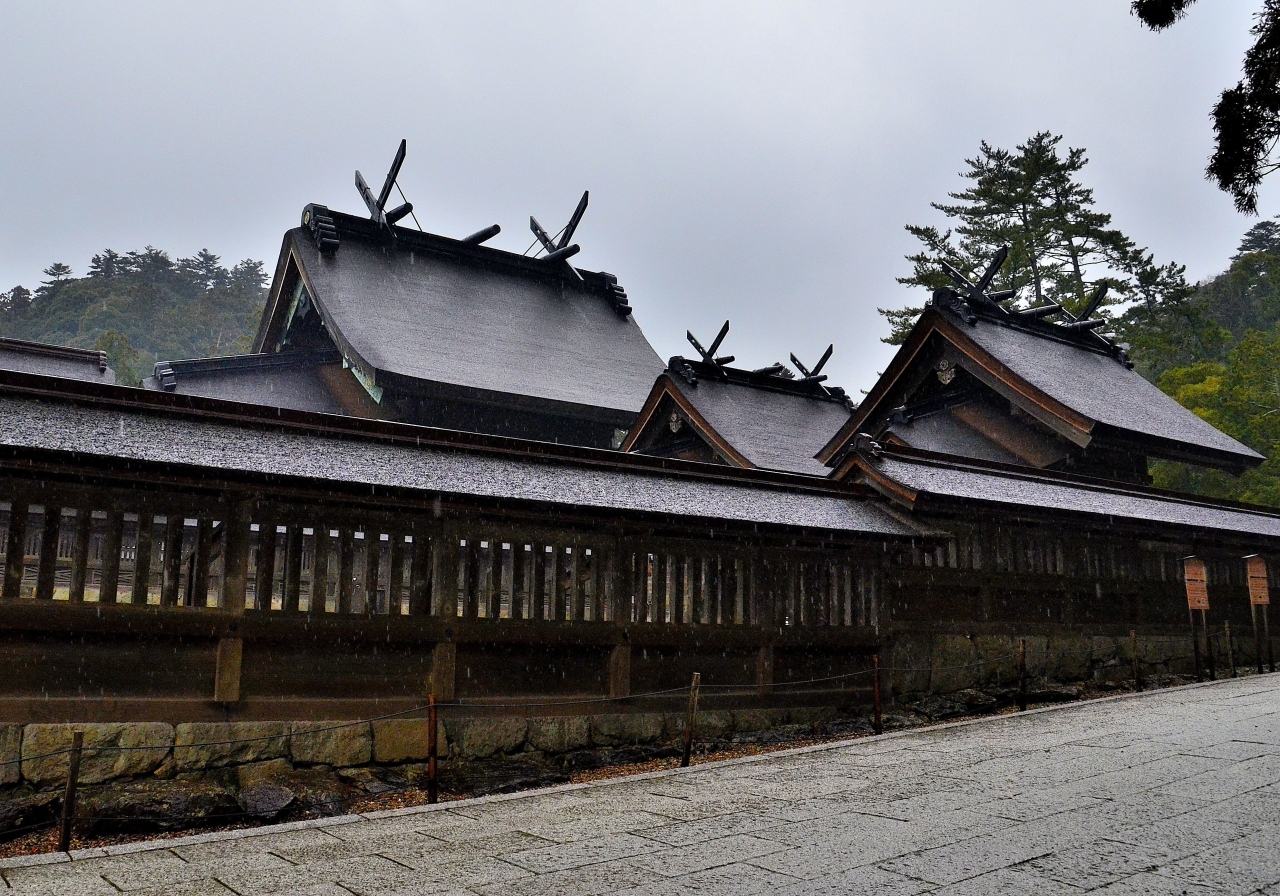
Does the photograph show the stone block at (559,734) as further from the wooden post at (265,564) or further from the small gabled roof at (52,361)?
the small gabled roof at (52,361)

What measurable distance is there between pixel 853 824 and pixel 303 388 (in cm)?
1949

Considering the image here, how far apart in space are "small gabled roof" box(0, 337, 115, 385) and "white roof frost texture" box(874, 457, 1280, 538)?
1529cm

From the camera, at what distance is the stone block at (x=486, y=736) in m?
10.6

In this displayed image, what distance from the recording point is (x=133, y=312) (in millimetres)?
71812

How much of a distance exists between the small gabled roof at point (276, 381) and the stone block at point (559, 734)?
1256 centimetres

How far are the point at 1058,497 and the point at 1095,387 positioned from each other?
6212 mm

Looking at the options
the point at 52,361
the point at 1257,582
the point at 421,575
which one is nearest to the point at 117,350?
the point at 52,361

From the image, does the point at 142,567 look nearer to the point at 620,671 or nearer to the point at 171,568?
the point at 171,568

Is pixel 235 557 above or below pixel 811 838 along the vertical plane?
above

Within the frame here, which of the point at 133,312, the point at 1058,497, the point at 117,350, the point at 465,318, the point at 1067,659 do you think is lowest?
the point at 1067,659

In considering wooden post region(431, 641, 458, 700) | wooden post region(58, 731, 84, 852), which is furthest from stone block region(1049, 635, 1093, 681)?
wooden post region(58, 731, 84, 852)

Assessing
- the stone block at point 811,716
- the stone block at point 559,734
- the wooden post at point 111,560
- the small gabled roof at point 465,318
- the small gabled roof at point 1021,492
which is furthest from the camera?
the small gabled roof at point 465,318

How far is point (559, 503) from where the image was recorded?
11156mm

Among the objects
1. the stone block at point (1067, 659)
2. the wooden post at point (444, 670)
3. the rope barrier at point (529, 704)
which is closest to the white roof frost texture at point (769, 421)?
the stone block at point (1067, 659)
